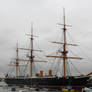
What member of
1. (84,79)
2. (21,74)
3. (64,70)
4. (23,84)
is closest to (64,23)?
(64,70)

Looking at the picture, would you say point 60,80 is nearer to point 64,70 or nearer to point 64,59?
point 64,70

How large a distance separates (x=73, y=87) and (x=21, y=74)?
1398 inches

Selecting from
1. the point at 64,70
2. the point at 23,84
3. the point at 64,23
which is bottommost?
the point at 23,84

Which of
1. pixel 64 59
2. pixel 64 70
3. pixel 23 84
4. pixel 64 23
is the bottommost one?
pixel 23 84

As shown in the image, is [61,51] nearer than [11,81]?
Yes

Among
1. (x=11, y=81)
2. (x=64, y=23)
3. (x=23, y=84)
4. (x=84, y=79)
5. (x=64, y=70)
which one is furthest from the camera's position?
(x=11, y=81)

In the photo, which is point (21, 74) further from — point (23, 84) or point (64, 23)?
point (64, 23)

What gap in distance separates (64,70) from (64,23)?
15.0 metres

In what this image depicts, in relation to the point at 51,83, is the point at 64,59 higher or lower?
A: higher

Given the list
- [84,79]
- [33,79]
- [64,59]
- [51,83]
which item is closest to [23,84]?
[33,79]

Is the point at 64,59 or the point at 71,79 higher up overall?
the point at 64,59

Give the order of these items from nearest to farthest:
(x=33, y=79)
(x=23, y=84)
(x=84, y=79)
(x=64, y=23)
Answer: (x=84, y=79) < (x=64, y=23) < (x=33, y=79) < (x=23, y=84)

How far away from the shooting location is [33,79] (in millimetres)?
57906

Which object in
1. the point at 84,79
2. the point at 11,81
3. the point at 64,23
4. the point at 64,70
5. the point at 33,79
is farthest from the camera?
the point at 11,81
